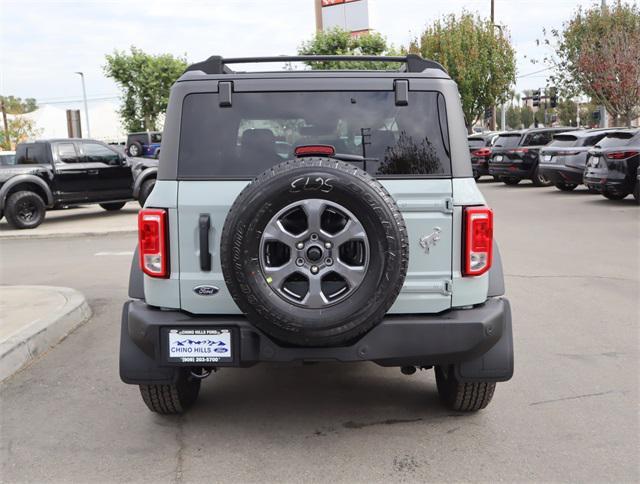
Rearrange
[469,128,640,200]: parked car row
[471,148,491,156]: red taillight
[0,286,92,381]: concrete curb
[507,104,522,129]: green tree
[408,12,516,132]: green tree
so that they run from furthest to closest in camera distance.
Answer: [507,104,522,129]: green tree
[408,12,516,132]: green tree
[471,148,491,156]: red taillight
[469,128,640,200]: parked car row
[0,286,92,381]: concrete curb

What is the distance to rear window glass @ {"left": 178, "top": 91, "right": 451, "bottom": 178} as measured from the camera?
12.7ft

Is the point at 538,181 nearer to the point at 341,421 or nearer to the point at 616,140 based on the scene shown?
the point at 616,140

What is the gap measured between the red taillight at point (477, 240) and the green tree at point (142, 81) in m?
41.6

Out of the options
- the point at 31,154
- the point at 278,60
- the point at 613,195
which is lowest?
the point at 613,195

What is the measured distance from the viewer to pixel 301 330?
138 inches

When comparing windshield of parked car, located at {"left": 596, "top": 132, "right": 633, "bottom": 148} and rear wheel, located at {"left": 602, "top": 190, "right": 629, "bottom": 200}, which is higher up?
windshield of parked car, located at {"left": 596, "top": 132, "right": 633, "bottom": 148}

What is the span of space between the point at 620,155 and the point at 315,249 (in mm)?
13562

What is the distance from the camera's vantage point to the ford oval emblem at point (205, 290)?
3.81 m

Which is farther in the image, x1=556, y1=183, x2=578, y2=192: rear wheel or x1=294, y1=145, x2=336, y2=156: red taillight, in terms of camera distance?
x1=556, y1=183, x2=578, y2=192: rear wheel

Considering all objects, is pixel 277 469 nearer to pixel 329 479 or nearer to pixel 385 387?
pixel 329 479

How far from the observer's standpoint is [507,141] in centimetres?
2228

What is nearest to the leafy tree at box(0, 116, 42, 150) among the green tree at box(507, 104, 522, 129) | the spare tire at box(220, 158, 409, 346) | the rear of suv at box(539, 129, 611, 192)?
the rear of suv at box(539, 129, 611, 192)

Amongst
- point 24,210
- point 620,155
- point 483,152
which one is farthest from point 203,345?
point 483,152

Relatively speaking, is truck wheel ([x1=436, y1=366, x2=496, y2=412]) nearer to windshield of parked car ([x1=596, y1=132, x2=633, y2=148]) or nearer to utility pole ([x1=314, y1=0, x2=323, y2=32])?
windshield of parked car ([x1=596, y1=132, x2=633, y2=148])
